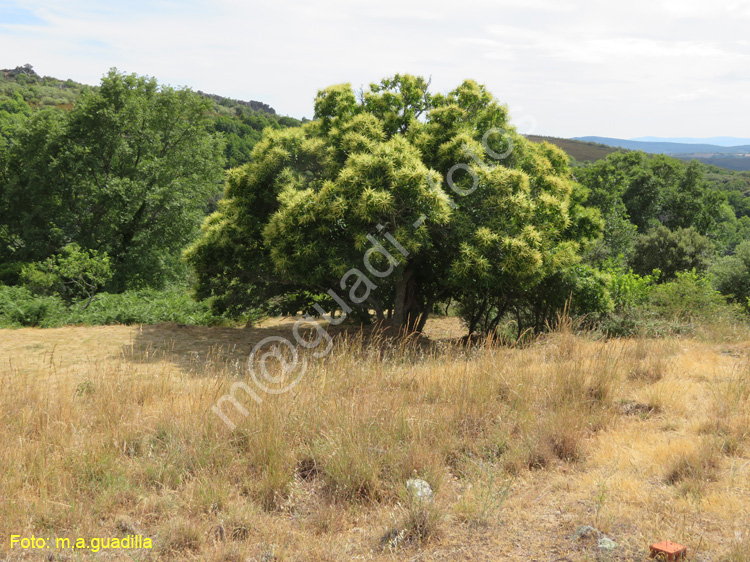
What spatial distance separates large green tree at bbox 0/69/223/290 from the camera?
21.1 meters

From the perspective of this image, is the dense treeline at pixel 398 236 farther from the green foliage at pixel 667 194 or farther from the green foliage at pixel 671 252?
the green foliage at pixel 667 194

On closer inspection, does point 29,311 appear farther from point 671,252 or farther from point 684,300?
point 671,252

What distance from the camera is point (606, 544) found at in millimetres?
2729

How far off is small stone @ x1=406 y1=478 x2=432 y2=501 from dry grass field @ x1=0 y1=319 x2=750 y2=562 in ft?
0.19

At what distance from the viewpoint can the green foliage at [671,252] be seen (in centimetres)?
2648

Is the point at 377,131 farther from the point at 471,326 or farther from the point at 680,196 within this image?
the point at 680,196

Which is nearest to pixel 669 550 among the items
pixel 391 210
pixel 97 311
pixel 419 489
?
pixel 419 489

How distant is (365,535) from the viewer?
9.71 ft

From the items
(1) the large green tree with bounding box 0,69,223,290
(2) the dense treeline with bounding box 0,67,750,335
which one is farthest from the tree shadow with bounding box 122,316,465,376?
(1) the large green tree with bounding box 0,69,223,290

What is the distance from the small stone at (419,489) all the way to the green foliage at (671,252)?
2717cm

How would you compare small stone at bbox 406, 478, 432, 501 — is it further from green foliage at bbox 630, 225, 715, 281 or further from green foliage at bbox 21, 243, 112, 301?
green foliage at bbox 630, 225, 715, 281

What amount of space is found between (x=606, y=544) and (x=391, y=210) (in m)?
6.44

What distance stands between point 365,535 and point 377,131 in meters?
8.29

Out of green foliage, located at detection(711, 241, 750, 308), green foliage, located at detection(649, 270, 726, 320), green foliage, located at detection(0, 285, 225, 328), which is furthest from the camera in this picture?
green foliage, located at detection(711, 241, 750, 308)
